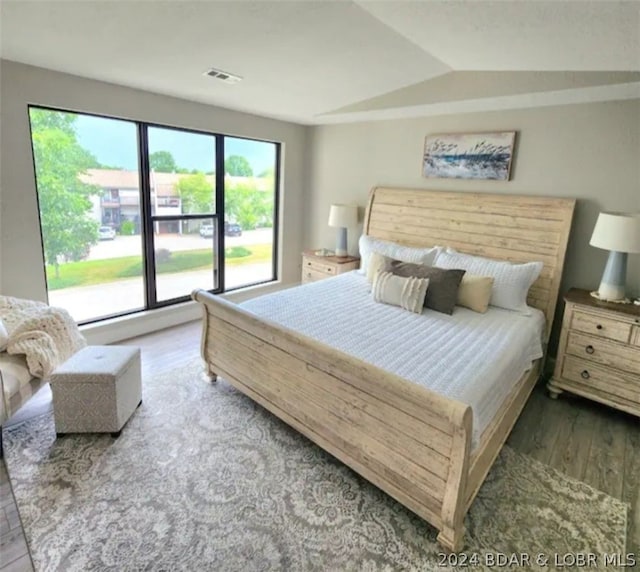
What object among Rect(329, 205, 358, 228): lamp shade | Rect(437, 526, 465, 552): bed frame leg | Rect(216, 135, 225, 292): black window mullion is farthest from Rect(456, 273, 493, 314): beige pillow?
Rect(216, 135, 225, 292): black window mullion

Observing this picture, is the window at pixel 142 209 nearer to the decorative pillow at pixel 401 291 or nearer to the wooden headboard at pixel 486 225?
the wooden headboard at pixel 486 225

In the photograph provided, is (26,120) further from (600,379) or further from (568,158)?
(600,379)

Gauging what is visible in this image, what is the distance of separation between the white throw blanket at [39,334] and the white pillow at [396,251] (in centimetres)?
250

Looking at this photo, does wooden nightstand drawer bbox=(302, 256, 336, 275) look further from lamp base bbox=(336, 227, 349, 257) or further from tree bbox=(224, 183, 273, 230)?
tree bbox=(224, 183, 273, 230)

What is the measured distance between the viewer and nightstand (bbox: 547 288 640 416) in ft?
8.20

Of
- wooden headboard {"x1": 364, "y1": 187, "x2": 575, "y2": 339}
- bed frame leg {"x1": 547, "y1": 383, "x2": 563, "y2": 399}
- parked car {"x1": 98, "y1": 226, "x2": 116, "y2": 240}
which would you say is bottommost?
bed frame leg {"x1": 547, "y1": 383, "x2": 563, "y2": 399}

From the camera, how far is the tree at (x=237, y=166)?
427 centimetres

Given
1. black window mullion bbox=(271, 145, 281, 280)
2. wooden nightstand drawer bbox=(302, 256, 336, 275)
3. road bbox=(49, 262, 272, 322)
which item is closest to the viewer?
road bbox=(49, 262, 272, 322)

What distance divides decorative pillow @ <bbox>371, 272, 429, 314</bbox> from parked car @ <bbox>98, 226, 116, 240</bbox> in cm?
241

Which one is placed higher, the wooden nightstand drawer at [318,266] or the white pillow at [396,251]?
the white pillow at [396,251]

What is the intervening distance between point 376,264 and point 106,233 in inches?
96.2

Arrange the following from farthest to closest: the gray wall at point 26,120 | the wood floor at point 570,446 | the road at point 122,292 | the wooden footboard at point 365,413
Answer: the road at point 122,292
the gray wall at point 26,120
the wood floor at point 570,446
the wooden footboard at point 365,413

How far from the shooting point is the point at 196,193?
13.1ft

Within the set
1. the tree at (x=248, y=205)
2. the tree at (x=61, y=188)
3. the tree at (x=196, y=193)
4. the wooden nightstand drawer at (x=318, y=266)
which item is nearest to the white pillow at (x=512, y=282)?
the wooden nightstand drawer at (x=318, y=266)
